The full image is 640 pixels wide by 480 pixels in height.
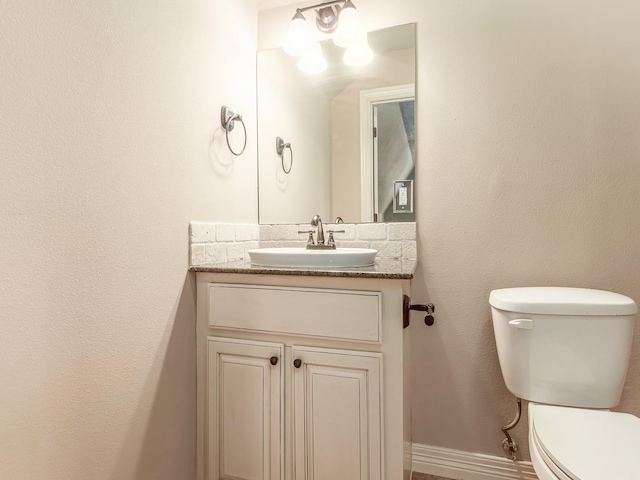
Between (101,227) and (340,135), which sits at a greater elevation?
(340,135)

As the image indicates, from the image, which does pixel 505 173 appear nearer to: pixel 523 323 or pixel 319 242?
pixel 523 323

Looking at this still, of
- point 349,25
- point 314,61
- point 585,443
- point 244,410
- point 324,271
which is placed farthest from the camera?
point 314,61

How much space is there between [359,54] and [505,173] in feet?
2.71

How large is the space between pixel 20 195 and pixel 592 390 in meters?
1.64

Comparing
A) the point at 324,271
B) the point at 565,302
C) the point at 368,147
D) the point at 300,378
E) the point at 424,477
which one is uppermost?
the point at 368,147

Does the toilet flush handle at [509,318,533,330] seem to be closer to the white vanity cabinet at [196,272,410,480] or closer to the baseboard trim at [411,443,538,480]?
the white vanity cabinet at [196,272,410,480]

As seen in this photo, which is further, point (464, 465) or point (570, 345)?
point (464, 465)

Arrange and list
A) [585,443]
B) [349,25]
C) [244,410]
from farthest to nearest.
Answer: [349,25] → [244,410] → [585,443]

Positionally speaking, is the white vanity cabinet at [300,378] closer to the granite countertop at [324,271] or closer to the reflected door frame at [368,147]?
the granite countertop at [324,271]

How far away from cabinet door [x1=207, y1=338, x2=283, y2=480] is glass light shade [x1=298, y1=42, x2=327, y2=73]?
1.28 metres

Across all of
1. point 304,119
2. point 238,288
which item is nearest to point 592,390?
point 238,288

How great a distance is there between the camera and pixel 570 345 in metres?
1.17

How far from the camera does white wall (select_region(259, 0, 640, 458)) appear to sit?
4.43 ft

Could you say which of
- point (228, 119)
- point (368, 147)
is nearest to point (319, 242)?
point (368, 147)
